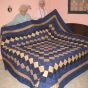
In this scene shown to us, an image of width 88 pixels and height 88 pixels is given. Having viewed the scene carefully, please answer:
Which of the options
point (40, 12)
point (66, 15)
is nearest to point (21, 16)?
point (40, 12)

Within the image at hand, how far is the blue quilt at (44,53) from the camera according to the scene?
1846 mm

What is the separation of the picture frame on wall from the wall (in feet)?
0.32

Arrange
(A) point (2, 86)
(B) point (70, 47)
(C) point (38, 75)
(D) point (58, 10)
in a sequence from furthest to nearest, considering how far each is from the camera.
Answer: (D) point (58, 10) → (B) point (70, 47) → (A) point (2, 86) → (C) point (38, 75)

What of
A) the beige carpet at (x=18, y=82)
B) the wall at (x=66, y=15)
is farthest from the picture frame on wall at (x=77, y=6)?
the beige carpet at (x=18, y=82)

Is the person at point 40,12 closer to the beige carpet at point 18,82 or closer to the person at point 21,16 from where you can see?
the person at point 21,16

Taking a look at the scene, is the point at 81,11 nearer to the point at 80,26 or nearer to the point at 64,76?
the point at 80,26

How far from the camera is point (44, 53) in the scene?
2174 mm

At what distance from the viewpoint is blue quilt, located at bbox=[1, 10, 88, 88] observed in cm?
185

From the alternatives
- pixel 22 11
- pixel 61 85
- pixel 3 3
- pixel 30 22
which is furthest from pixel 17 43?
pixel 61 85

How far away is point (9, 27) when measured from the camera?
2707 millimetres

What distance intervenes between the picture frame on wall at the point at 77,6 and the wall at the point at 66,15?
0.10 m

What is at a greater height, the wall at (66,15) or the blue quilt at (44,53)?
the wall at (66,15)

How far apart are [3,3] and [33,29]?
914 millimetres

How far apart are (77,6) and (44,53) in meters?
1.67
